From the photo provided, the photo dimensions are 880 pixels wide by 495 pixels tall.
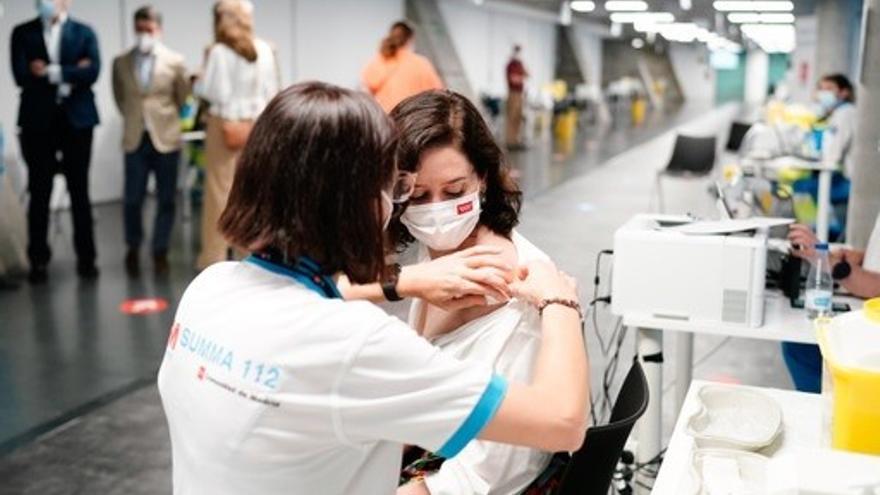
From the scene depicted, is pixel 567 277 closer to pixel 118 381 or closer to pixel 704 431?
pixel 704 431

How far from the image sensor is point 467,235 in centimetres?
168

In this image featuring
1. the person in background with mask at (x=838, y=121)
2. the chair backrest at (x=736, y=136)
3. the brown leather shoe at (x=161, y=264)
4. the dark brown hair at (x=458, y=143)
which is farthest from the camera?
the chair backrest at (x=736, y=136)

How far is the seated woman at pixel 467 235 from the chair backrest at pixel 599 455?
0.12 meters

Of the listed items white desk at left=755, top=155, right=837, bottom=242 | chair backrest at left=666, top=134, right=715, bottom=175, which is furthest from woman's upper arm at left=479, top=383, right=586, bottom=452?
chair backrest at left=666, top=134, right=715, bottom=175

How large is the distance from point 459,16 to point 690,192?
8702 millimetres

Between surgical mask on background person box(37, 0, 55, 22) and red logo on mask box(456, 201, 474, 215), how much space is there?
3969mm

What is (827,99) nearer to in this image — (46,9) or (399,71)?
(399,71)

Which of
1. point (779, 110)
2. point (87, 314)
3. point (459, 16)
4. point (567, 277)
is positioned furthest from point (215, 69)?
point (459, 16)

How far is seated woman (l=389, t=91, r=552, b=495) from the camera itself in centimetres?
152

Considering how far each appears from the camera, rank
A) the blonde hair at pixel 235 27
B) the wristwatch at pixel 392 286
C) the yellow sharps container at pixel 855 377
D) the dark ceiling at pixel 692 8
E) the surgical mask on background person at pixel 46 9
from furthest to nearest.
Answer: the dark ceiling at pixel 692 8 → the surgical mask on background person at pixel 46 9 → the blonde hair at pixel 235 27 → the wristwatch at pixel 392 286 → the yellow sharps container at pixel 855 377

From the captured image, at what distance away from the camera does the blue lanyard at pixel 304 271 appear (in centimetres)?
109

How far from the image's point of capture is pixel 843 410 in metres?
1.38

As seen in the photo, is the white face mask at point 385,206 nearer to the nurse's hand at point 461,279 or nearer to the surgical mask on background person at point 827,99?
the nurse's hand at point 461,279

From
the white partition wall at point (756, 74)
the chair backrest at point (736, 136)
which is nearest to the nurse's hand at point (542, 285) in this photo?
the chair backrest at point (736, 136)
